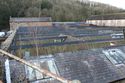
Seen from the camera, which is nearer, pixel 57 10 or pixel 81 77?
pixel 81 77

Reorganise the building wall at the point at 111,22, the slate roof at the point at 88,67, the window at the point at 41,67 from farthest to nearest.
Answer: the building wall at the point at 111,22 < the slate roof at the point at 88,67 < the window at the point at 41,67

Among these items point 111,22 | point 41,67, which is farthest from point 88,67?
point 111,22

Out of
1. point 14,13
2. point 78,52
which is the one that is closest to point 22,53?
point 78,52

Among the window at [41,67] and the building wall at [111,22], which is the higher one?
the window at [41,67]

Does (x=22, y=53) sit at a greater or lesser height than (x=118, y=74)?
greater

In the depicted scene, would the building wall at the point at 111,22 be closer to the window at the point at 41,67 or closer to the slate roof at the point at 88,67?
the slate roof at the point at 88,67

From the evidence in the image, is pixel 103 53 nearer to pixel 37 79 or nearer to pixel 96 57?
pixel 96 57

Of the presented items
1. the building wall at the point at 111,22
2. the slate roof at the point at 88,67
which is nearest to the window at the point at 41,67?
the slate roof at the point at 88,67

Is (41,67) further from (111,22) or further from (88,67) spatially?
(111,22)

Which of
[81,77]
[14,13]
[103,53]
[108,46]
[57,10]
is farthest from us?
[57,10]
